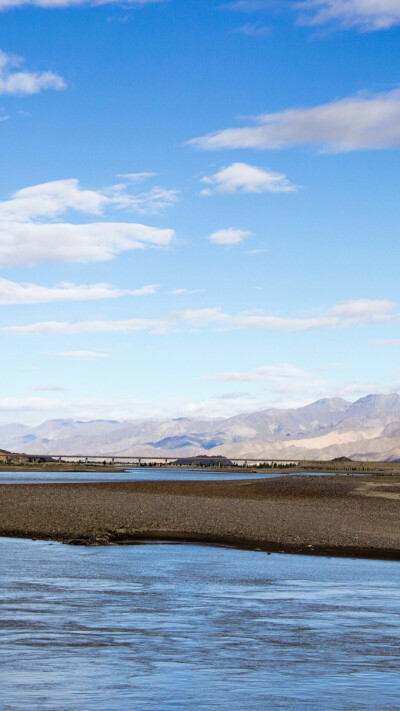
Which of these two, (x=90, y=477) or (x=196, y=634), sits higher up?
(x=196, y=634)

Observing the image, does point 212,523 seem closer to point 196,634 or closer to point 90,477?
point 196,634

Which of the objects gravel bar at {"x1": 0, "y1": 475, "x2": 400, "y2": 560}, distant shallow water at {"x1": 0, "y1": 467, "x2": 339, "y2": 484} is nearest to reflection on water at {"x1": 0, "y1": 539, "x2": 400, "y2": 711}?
gravel bar at {"x1": 0, "y1": 475, "x2": 400, "y2": 560}

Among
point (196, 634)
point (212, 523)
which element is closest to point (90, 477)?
point (212, 523)

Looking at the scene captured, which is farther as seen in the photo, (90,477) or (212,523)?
(90,477)

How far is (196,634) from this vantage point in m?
16.2

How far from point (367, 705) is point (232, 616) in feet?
20.6

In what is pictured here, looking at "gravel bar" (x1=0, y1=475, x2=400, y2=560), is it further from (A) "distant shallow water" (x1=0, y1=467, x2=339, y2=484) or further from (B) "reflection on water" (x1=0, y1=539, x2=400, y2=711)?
(A) "distant shallow water" (x1=0, y1=467, x2=339, y2=484)

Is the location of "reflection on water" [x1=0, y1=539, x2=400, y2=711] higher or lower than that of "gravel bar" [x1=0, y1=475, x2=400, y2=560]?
lower

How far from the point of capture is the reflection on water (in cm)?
1229

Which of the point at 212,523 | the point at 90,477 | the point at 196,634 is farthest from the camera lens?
the point at 90,477

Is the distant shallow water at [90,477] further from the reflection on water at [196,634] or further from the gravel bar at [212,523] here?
the reflection on water at [196,634]

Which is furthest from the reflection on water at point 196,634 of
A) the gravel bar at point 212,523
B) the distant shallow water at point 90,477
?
the distant shallow water at point 90,477

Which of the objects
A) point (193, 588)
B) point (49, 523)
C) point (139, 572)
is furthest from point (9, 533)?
point (193, 588)

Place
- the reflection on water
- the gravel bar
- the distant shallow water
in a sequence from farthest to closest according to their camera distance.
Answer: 1. the distant shallow water
2. the gravel bar
3. the reflection on water
